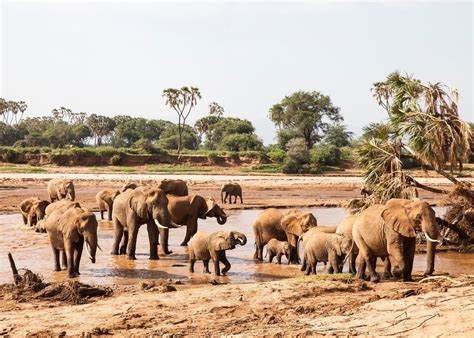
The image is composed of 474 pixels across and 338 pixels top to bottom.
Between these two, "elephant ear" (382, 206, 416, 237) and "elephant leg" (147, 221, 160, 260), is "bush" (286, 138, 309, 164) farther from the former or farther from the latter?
"elephant ear" (382, 206, 416, 237)

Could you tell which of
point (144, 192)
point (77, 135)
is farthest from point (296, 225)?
point (77, 135)

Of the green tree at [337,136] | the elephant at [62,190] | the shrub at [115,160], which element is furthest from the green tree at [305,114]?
the elephant at [62,190]

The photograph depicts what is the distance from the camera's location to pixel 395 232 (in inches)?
511

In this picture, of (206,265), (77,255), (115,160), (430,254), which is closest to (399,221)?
(430,254)

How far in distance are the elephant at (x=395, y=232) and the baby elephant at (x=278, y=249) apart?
3641 millimetres

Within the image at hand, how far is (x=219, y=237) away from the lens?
615 inches

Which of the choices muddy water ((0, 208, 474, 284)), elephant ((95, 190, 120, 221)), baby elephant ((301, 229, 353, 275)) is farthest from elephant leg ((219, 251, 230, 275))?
elephant ((95, 190, 120, 221))

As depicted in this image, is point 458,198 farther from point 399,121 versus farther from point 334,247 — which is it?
point 334,247

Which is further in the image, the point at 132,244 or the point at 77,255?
the point at 132,244

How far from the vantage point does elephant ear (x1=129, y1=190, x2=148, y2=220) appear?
18.5 meters

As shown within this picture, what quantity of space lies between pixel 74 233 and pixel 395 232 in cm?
702

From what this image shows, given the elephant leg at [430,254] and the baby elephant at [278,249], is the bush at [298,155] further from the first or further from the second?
the elephant leg at [430,254]

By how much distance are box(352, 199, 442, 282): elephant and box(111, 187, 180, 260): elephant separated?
20.1 feet

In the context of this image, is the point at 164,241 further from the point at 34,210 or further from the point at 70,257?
the point at 34,210
